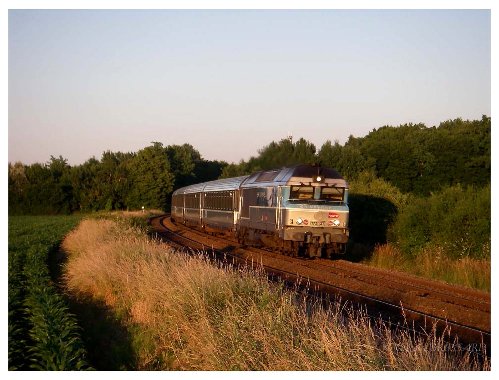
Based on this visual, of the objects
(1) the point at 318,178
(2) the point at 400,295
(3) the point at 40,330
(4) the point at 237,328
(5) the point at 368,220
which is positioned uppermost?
(1) the point at 318,178

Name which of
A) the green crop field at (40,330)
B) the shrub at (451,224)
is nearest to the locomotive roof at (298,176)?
the shrub at (451,224)

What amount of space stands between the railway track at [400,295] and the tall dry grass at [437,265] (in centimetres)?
107

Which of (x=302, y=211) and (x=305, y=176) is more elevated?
(x=305, y=176)

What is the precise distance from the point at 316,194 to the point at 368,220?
25.9ft

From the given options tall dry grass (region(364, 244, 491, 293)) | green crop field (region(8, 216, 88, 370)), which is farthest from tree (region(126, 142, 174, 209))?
green crop field (region(8, 216, 88, 370))

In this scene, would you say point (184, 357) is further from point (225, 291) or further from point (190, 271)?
point (190, 271)

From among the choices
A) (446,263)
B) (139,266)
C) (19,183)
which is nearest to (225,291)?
(139,266)

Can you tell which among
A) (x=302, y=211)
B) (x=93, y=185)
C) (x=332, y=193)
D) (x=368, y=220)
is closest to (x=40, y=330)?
(x=302, y=211)

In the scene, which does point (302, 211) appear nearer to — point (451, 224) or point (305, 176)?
point (305, 176)

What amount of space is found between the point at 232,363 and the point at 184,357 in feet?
5.59

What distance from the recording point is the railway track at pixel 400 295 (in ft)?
36.8

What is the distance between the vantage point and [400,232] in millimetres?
22531

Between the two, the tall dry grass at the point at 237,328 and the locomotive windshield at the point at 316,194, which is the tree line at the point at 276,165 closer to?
the locomotive windshield at the point at 316,194

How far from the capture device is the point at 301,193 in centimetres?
2034
